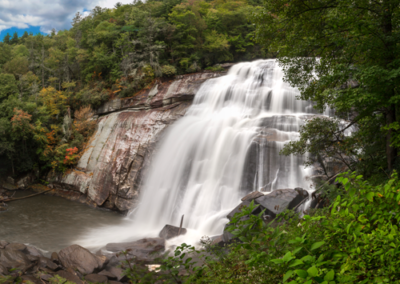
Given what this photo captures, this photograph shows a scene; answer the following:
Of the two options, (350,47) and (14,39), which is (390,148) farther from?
(14,39)

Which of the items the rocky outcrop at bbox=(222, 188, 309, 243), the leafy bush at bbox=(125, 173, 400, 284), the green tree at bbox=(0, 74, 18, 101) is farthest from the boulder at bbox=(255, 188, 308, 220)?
the green tree at bbox=(0, 74, 18, 101)

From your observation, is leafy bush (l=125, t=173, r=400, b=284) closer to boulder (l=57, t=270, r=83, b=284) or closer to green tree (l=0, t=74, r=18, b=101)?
boulder (l=57, t=270, r=83, b=284)

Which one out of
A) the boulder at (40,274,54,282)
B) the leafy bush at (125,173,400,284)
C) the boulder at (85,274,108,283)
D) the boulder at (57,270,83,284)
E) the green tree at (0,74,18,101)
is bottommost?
the boulder at (85,274,108,283)

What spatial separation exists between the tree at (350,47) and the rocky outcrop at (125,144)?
12.3 metres

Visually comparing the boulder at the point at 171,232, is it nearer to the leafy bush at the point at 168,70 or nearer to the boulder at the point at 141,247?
the boulder at the point at 141,247

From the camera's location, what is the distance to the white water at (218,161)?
1278cm

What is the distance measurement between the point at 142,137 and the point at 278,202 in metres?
11.8

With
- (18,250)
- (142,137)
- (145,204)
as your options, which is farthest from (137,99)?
(18,250)

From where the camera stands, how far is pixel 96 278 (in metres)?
→ 8.59

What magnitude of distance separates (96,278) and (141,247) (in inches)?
114

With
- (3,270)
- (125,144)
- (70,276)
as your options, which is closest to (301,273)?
(70,276)

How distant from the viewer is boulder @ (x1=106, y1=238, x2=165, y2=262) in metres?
10.7

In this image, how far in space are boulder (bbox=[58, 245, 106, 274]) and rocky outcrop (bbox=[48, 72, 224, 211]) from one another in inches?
287

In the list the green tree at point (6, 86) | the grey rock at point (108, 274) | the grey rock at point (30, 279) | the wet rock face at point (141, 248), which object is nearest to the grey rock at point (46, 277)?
the grey rock at point (30, 279)
